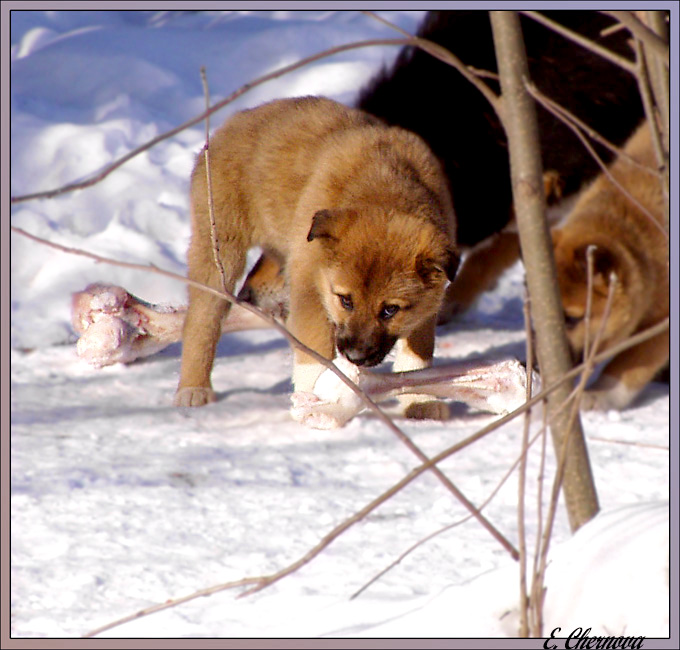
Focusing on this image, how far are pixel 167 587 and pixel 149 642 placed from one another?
1.87 m

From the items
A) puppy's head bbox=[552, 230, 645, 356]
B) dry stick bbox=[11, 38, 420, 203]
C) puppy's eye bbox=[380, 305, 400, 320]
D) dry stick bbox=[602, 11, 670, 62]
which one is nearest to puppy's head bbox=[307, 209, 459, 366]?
puppy's eye bbox=[380, 305, 400, 320]

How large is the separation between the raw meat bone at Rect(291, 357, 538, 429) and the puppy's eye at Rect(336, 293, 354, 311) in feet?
0.99

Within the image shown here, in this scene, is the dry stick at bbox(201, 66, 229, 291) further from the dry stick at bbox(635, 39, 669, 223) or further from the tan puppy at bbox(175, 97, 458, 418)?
the dry stick at bbox(635, 39, 669, 223)

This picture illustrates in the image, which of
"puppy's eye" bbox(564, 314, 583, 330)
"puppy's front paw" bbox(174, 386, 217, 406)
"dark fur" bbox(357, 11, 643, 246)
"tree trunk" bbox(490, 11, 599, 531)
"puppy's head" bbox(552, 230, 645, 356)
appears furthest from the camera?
"puppy's eye" bbox(564, 314, 583, 330)

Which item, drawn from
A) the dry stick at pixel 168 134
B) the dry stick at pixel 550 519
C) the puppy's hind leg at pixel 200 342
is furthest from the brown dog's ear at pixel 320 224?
the dry stick at pixel 550 519

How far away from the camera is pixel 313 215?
1.00m

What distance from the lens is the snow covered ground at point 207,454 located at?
1243mm

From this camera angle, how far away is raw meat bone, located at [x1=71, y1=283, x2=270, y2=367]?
82cm

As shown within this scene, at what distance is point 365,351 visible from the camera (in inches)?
44.3

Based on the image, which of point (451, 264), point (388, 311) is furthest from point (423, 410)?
point (388, 311)

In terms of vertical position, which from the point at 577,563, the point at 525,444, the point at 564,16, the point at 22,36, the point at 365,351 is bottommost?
the point at 577,563

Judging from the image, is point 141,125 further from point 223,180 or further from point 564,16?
point 564,16

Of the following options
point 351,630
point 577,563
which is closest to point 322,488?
point 351,630

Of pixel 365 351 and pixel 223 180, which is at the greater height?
pixel 223 180
